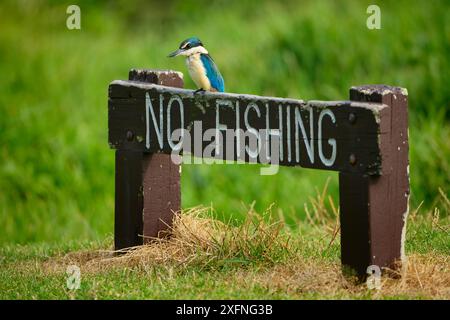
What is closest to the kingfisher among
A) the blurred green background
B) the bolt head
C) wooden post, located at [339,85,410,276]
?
the bolt head

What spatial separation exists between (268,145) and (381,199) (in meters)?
0.66

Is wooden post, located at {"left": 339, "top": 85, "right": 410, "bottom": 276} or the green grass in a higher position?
wooden post, located at {"left": 339, "top": 85, "right": 410, "bottom": 276}

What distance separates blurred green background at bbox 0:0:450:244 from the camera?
898 centimetres

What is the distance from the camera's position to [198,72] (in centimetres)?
558

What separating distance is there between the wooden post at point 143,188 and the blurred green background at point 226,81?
2500 millimetres

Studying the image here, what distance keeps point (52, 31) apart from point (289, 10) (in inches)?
124

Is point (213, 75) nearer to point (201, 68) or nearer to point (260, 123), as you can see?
point (201, 68)

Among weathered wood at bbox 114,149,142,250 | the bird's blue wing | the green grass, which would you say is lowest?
the green grass

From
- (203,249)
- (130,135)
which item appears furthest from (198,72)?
(203,249)

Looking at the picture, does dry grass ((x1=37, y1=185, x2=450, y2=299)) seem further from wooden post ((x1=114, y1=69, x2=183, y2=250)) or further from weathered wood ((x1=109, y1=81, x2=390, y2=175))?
weathered wood ((x1=109, y1=81, x2=390, y2=175))

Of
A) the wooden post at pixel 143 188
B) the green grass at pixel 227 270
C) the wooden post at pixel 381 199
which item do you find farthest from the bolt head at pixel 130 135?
the wooden post at pixel 381 199

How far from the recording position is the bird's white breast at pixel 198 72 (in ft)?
18.2

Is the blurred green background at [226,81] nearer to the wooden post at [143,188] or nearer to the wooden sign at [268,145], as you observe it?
→ the wooden post at [143,188]
